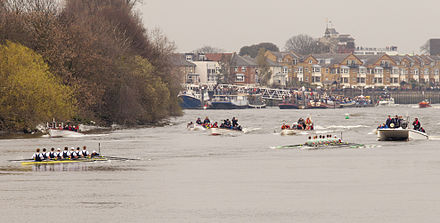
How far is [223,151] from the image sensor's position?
65.1 metres

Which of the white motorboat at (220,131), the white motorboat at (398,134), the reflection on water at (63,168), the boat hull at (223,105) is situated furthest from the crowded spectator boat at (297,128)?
the boat hull at (223,105)

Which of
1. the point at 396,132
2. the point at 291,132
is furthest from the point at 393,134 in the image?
the point at 291,132

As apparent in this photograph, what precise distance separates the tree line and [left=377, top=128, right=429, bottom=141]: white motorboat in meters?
31.4

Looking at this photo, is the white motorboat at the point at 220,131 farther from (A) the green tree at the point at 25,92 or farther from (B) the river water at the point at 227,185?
(A) the green tree at the point at 25,92

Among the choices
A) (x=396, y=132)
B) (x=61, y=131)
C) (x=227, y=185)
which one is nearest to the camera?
(x=227, y=185)

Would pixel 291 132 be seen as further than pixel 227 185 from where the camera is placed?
Yes

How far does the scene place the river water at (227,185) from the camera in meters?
34.4

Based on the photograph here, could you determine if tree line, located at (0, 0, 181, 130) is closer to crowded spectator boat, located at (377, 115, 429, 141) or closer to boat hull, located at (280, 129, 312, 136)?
boat hull, located at (280, 129, 312, 136)

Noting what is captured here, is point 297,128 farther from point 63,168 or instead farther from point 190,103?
point 190,103

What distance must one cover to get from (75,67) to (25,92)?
517 inches

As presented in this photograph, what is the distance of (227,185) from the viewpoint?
143 ft

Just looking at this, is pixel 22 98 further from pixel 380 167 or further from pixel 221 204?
pixel 221 204

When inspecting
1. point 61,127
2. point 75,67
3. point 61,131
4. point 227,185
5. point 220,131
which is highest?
point 75,67

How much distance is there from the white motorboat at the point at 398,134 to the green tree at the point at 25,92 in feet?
104
